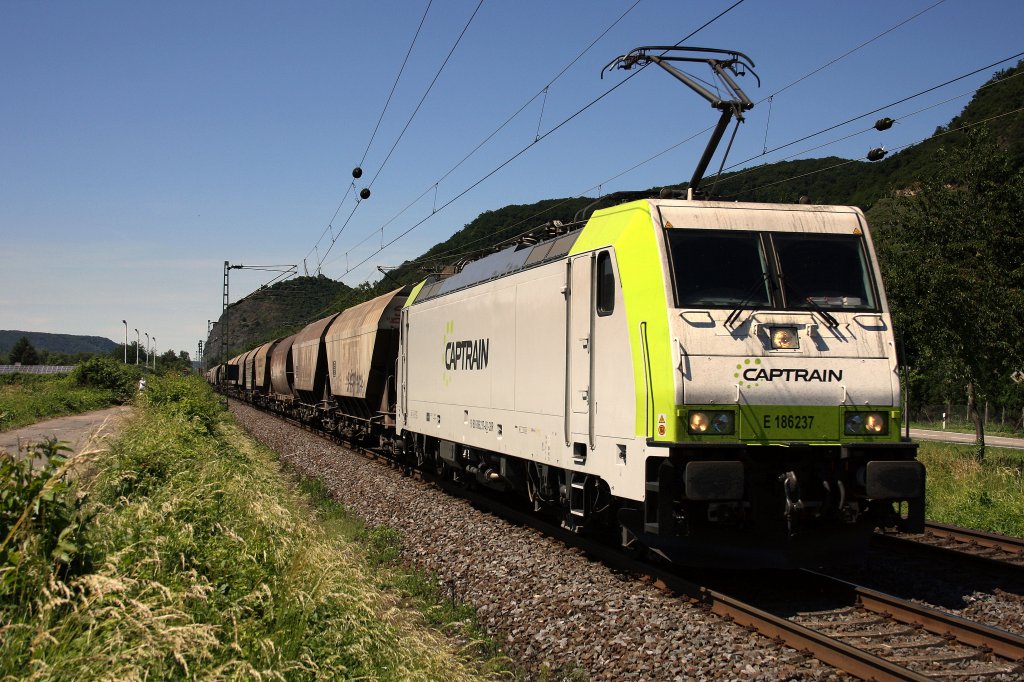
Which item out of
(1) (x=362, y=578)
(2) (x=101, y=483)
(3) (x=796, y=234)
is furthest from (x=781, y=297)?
(2) (x=101, y=483)

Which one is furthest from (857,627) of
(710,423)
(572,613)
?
(572,613)

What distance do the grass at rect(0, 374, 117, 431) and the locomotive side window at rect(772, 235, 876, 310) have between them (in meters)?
23.1

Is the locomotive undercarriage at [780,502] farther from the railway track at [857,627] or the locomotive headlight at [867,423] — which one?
the railway track at [857,627]

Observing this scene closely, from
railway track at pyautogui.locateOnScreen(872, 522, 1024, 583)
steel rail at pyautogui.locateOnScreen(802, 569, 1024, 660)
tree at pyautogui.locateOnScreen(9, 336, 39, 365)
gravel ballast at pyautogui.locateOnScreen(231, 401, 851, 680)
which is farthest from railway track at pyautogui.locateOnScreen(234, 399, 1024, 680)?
tree at pyautogui.locateOnScreen(9, 336, 39, 365)

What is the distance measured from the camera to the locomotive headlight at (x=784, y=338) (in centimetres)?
786

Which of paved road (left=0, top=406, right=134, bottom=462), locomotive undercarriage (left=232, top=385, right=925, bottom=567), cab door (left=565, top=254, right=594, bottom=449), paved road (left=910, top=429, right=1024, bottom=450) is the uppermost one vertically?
cab door (left=565, top=254, right=594, bottom=449)

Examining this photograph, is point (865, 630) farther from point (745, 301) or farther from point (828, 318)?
point (745, 301)

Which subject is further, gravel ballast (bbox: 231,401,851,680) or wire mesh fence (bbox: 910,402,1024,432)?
wire mesh fence (bbox: 910,402,1024,432)

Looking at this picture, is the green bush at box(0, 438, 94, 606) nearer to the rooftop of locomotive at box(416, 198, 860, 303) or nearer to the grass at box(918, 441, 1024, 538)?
the rooftop of locomotive at box(416, 198, 860, 303)

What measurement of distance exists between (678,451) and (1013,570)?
3.62 meters

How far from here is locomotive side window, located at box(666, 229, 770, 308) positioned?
313 inches

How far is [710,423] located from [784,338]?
1.11 metres

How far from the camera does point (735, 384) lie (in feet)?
25.0

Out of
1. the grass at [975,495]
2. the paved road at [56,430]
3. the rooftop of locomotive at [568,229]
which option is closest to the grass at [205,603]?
the rooftop of locomotive at [568,229]
